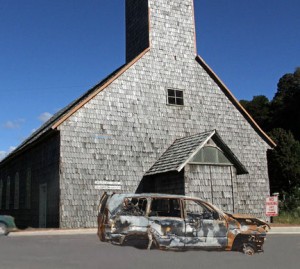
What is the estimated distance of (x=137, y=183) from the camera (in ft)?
67.1

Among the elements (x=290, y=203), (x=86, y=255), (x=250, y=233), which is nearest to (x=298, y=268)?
(x=250, y=233)

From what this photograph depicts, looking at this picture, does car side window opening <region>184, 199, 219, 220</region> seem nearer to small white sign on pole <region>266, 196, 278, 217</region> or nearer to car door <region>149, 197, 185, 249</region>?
car door <region>149, 197, 185, 249</region>

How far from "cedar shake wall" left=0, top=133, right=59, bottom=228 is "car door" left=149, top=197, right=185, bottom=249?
1174 centimetres

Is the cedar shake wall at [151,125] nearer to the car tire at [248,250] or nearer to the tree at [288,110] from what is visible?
the car tire at [248,250]

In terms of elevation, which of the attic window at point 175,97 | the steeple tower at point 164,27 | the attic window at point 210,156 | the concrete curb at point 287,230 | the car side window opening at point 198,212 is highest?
the steeple tower at point 164,27

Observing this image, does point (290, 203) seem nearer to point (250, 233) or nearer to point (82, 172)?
point (82, 172)

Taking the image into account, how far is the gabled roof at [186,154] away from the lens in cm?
1852

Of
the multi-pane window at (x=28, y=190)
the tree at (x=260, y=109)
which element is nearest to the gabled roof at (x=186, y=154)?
the multi-pane window at (x=28, y=190)

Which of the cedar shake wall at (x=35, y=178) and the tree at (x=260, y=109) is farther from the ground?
the tree at (x=260, y=109)

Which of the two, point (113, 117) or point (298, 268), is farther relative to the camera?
point (113, 117)

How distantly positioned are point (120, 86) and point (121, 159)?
3892mm

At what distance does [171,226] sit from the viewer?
787 centimetres

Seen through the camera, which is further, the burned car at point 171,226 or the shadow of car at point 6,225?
the shadow of car at point 6,225

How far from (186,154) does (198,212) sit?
34.1 ft
